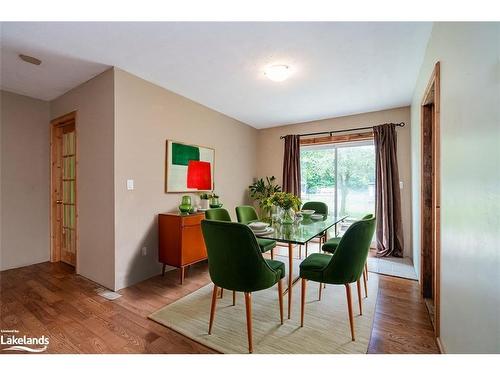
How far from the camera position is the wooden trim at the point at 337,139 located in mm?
3955

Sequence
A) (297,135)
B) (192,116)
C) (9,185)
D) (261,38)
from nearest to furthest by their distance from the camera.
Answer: (261,38) → (9,185) → (192,116) → (297,135)

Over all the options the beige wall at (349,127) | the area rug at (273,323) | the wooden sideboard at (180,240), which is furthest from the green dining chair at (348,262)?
the beige wall at (349,127)

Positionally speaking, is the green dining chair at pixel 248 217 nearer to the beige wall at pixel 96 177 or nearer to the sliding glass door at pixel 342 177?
the beige wall at pixel 96 177

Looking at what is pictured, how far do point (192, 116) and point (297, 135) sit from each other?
7.03 feet

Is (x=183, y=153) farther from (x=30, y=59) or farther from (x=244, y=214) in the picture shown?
(x=30, y=59)

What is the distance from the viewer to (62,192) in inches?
135

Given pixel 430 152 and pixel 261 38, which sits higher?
pixel 261 38

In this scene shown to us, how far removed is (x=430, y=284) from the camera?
2338 mm

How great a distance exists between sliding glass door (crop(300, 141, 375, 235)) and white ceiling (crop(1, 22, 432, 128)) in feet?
3.47

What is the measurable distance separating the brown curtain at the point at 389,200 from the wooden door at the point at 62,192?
468cm

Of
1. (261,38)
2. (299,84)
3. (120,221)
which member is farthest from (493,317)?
(120,221)

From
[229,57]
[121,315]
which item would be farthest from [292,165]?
[121,315]

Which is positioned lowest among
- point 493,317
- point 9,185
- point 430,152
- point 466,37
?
point 493,317

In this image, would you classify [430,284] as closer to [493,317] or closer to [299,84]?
[493,317]
